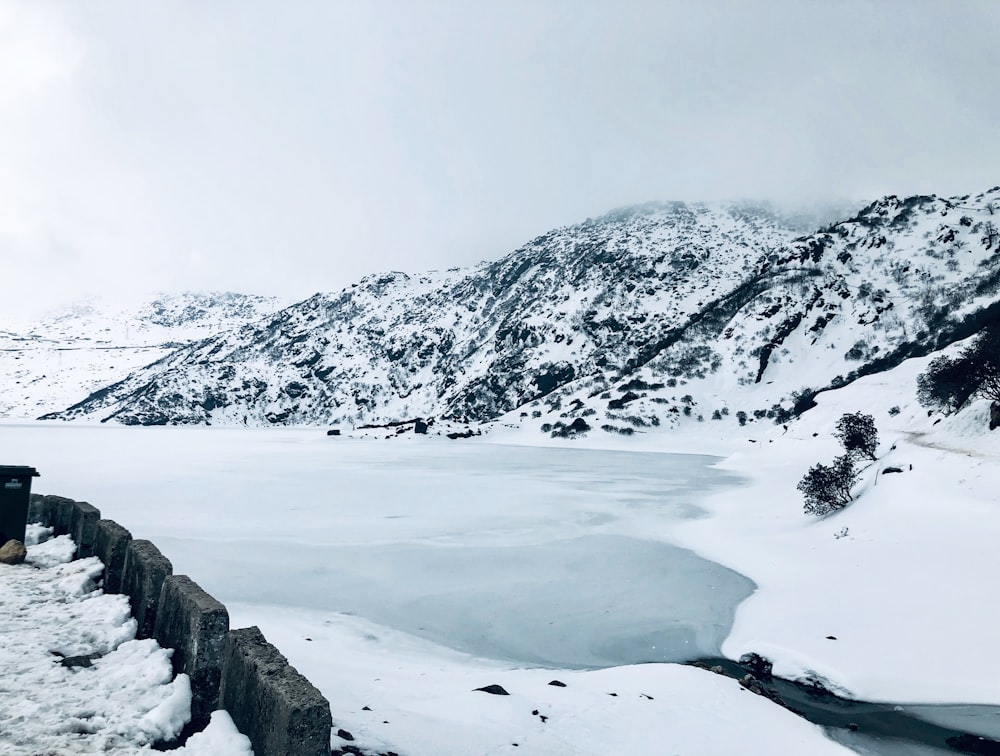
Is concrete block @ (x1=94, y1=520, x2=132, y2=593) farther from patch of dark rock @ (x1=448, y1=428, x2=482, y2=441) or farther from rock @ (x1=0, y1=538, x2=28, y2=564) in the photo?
patch of dark rock @ (x1=448, y1=428, x2=482, y2=441)

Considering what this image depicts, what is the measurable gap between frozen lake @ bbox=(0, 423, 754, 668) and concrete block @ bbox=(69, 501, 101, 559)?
3.51m

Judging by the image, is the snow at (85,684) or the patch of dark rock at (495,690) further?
the patch of dark rock at (495,690)

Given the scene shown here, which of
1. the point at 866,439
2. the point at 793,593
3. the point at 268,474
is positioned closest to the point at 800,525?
the point at 793,593

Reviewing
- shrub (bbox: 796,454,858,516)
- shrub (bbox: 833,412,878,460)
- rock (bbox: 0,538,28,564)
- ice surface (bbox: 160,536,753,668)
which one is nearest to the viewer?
rock (bbox: 0,538,28,564)

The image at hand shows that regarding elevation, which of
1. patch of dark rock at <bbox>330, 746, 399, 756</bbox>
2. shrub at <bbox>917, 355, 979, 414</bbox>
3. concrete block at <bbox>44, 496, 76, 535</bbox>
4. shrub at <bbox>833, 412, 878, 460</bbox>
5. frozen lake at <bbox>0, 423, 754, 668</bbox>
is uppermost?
shrub at <bbox>917, 355, 979, 414</bbox>

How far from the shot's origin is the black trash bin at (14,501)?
10.0 meters

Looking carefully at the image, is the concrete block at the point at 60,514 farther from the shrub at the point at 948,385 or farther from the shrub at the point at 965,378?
the shrub at the point at 948,385

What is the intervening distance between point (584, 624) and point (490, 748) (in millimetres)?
6724

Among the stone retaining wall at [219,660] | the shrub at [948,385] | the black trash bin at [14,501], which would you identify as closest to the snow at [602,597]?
the stone retaining wall at [219,660]

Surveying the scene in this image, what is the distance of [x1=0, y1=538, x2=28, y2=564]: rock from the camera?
9.26 m

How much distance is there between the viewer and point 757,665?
1045 centimetres

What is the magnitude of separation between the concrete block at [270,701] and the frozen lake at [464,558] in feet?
21.3

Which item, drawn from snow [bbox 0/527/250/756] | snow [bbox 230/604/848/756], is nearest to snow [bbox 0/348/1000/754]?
snow [bbox 230/604/848/756]

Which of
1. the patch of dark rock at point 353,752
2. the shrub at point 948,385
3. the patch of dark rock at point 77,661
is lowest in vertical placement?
the patch of dark rock at point 353,752
